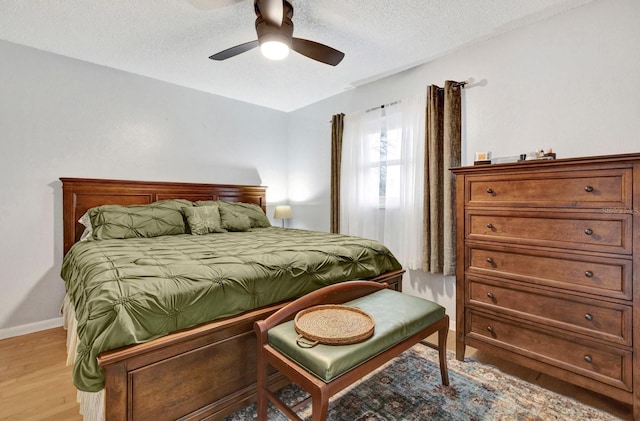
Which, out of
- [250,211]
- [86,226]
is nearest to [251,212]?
[250,211]

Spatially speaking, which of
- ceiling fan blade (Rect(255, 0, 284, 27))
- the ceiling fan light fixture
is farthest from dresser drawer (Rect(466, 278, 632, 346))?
ceiling fan blade (Rect(255, 0, 284, 27))

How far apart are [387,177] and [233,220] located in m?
1.70

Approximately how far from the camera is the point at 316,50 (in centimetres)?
221

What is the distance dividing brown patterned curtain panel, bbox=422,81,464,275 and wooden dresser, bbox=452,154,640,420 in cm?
52

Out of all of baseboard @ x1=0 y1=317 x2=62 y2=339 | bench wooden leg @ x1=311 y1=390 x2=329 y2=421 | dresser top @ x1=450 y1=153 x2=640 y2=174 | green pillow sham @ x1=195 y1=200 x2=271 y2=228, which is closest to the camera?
bench wooden leg @ x1=311 y1=390 x2=329 y2=421

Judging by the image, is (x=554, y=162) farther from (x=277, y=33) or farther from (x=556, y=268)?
(x=277, y=33)

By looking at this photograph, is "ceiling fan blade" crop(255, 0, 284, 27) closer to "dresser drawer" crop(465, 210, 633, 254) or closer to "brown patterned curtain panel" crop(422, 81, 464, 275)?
"brown patterned curtain panel" crop(422, 81, 464, 275)

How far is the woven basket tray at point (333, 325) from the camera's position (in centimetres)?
131

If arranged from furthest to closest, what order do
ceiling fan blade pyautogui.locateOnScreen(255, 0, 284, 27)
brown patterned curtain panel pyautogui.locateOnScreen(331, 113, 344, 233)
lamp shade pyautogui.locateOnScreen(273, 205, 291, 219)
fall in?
lamp shade pyautogui.locateOnScreen(273, 205, 291, 219)
brown patterned curtain panel pyautogui.locateOnScreen(331, 113, 344, 233)
ceiling fan blade pyautogui.locateOnScreen(255, 0, 284, 27)

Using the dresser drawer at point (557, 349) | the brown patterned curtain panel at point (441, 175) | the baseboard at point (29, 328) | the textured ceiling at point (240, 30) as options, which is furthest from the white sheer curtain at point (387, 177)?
the baseboard at point (29, 328)

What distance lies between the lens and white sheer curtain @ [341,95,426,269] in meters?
2.99

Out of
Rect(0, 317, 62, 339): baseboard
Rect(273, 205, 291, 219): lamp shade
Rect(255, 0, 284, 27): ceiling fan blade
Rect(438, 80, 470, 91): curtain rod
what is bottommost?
Rect(0, 317, 62, 339): baseboard

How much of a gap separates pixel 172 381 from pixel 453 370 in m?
1.71

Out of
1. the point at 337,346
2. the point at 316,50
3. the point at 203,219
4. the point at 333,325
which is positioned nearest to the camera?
the point at 337,346
